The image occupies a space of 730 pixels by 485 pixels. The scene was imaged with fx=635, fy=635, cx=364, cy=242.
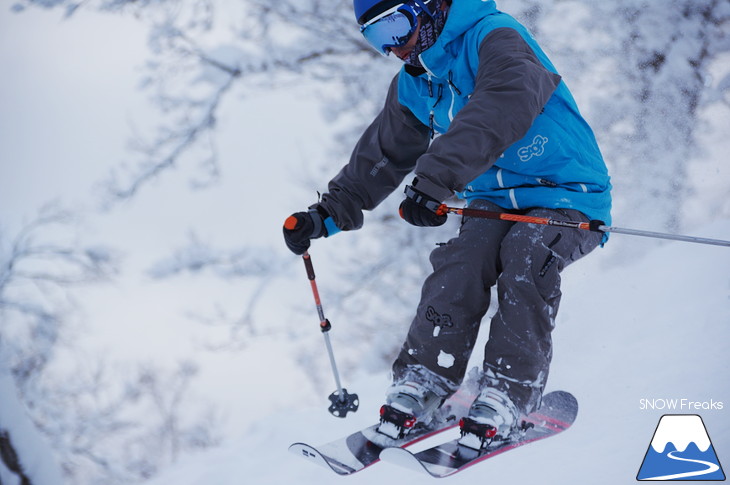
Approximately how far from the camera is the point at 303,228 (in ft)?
10.8

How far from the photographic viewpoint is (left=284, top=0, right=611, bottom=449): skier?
97.0 inches

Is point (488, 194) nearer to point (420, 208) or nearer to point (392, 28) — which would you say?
point (420, 208)

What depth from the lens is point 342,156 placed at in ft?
33.2

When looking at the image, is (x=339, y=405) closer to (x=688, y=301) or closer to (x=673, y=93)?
(x=688, y=301)

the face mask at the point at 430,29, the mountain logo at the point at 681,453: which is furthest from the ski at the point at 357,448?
the face mask at the point at 430,29

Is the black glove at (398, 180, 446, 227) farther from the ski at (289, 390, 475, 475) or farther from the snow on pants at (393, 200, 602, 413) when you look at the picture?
the ski at (289, 390, 475, 475)

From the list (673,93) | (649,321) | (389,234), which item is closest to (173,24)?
(389,234)

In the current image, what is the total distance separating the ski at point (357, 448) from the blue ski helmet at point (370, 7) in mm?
1836

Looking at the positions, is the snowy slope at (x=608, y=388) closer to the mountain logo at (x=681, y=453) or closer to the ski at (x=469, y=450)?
the mountain logo at (x=681, y=453)

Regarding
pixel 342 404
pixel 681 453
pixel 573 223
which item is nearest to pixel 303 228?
pixel 342 404

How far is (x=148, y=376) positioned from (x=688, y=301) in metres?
12.1

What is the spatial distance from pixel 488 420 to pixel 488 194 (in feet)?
3.47

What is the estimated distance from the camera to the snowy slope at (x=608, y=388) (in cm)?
314

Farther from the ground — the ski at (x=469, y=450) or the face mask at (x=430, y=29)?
the face mask at (x=430, y=29)
